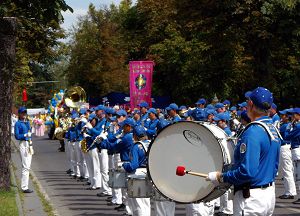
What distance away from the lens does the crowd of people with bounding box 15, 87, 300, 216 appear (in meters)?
5.74

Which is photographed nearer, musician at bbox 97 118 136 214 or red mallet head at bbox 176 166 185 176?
red mallet head at bbox 176 166 185 176

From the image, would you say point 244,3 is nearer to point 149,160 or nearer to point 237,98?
point 237,98

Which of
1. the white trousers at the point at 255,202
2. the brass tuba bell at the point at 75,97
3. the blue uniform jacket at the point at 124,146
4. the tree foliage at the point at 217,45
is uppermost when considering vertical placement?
the tree foliage at the point at 217,45

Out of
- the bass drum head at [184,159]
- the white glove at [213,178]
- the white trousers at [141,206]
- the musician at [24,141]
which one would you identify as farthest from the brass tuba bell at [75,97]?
the white glove at [213,178]

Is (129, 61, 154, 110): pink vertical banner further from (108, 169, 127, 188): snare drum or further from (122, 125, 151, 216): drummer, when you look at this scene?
(122, 125, 151, 216): drummer

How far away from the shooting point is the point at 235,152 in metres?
5.91

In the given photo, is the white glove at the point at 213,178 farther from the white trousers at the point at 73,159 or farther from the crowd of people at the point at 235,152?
the white trousers at the point at 73,159

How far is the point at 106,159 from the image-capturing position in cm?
1534

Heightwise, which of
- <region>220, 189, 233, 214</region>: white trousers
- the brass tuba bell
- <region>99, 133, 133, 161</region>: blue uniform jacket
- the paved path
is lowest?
the paved path

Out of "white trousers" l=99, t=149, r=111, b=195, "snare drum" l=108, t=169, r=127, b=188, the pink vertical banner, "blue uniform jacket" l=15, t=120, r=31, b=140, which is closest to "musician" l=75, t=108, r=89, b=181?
"white trousers" l=99, t=149, r=111, b=195

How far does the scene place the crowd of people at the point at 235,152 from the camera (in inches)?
226

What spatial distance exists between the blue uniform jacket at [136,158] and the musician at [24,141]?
21.0 ft

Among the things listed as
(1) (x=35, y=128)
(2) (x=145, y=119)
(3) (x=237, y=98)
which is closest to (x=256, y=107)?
(2) (x=145, y=119)

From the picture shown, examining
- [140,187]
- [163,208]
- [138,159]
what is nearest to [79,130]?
[138,159]
